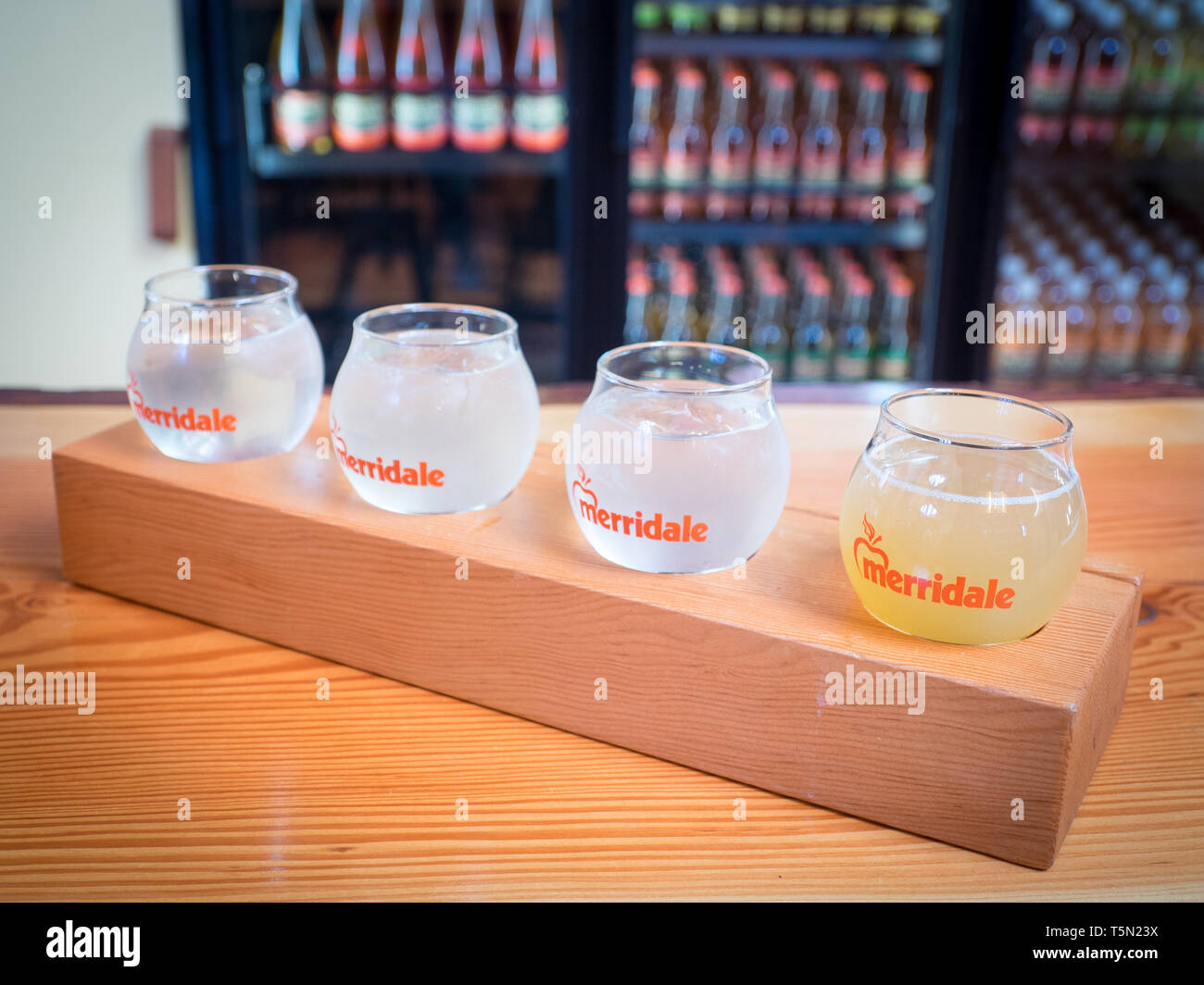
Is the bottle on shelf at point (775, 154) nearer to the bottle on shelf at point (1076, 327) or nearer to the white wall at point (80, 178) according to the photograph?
the bottle on shelf at point (1076, 327)

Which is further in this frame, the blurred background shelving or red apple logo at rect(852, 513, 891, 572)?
the blurred background shelving

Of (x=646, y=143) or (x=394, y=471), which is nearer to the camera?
(x=394, y=471)

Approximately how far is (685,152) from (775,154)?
231 millimetres

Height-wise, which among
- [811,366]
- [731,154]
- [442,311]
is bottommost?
[811,366]

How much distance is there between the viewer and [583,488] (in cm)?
93

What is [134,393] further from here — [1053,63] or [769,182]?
[1053,63]

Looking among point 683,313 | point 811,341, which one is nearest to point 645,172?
point 683,313

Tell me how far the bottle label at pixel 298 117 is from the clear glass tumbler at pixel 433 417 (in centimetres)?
185

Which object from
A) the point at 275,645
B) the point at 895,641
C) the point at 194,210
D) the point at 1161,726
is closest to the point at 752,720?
the point at 895,641

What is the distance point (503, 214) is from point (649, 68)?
20.4 inches

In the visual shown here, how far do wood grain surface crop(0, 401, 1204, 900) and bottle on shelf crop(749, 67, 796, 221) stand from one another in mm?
1962

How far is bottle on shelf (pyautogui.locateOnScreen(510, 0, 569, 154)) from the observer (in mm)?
2758

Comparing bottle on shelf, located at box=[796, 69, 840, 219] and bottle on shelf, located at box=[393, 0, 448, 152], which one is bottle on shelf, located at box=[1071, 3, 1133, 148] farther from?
bottle on shelf, located at box=[393, 0, 448, 152]

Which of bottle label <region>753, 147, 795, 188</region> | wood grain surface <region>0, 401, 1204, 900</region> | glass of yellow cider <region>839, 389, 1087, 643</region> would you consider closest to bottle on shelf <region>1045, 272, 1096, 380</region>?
bottle label <region>753, 147, 795, 188</region>
